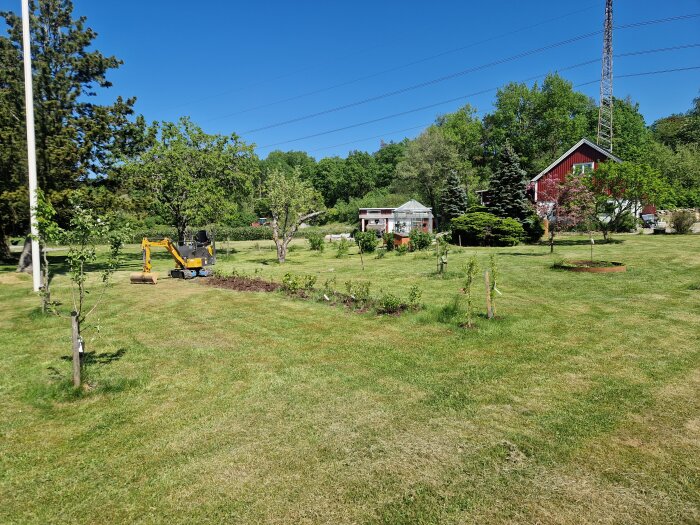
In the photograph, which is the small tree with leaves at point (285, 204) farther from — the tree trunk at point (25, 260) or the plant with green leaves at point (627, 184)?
the plant with green leaves at point (627, 184)

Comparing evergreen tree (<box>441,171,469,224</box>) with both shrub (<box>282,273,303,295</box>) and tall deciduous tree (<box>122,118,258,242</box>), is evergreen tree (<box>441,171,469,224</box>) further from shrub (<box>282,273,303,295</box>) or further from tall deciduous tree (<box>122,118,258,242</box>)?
shrub (<box>282,273,303,295</box>)

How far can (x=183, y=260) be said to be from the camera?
1773 cm

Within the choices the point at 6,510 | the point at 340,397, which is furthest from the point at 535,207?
the point at 6,510

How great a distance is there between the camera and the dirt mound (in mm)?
14117

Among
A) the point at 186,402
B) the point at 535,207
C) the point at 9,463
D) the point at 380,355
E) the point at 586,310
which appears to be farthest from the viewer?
the point at 535,207

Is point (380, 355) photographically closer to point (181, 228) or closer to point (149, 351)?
point (149, 351)

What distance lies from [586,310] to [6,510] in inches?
423

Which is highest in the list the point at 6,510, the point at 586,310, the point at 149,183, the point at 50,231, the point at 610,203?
the point at 149,183

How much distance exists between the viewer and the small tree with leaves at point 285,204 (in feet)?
77.5

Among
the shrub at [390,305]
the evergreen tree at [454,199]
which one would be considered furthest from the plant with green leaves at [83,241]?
the evergreen tree at [454,199]

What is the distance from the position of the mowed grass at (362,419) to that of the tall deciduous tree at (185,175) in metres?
18.1

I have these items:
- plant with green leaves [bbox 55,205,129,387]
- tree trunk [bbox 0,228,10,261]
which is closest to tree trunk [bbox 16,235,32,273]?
tree trunk [bbox 0,228,10,261]

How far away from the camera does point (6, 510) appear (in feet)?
11.8

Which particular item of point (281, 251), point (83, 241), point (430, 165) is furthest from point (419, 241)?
point (430, 165)
